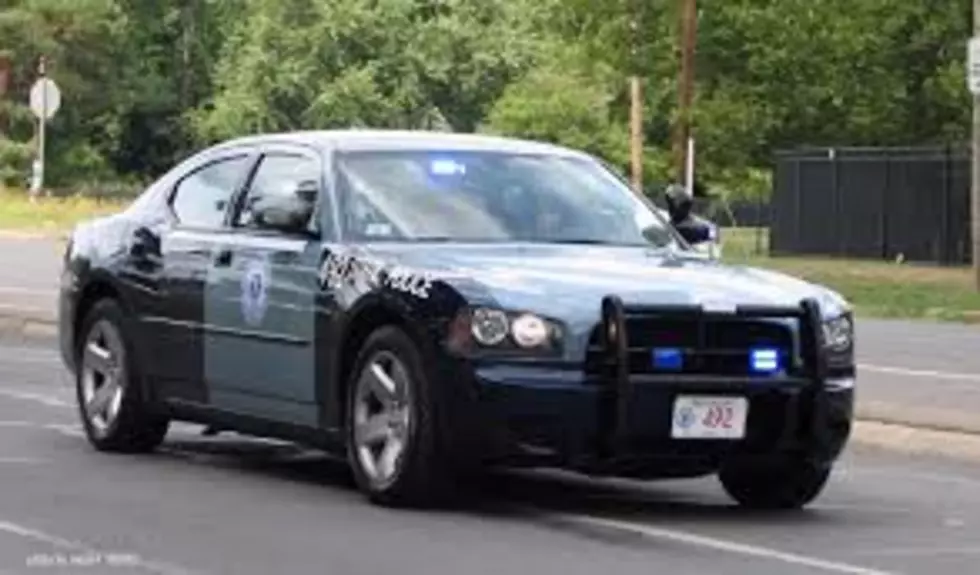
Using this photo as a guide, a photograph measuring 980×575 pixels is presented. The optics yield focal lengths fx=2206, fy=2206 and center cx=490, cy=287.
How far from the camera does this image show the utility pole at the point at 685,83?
119ft

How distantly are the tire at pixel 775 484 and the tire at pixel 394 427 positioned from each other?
4.41 ft

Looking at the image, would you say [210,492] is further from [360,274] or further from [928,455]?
[928,455]

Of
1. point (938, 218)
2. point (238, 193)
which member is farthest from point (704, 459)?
point (938, 218)

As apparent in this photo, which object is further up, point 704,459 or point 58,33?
point 58,33

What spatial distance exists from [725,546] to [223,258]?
2.99m

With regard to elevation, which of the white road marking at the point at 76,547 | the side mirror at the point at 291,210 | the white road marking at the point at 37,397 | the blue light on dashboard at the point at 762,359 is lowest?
the white road marking at the point at 37,397

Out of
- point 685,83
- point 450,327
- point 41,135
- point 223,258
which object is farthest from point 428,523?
point 41,135

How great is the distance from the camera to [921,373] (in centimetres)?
1557

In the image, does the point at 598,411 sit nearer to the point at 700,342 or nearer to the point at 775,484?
the point at 700,342

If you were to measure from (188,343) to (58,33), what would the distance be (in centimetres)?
6845

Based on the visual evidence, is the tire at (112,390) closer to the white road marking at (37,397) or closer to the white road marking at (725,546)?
the white road marking at (37,397)

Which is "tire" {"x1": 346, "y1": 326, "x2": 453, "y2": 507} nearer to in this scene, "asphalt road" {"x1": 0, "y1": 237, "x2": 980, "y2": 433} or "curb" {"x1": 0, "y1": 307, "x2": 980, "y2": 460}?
"curb" {"x1": 0, "y1": 307, "x2": 980, "y2": 460}

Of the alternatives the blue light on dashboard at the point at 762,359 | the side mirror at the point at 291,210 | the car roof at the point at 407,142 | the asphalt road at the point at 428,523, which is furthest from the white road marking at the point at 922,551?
the side mirror at the point at 291,210

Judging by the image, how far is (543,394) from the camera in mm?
8367
